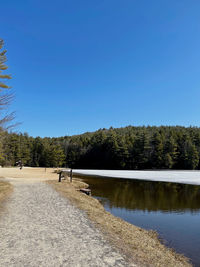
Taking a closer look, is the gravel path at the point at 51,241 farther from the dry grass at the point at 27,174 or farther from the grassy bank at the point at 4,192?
the dry grass at the point at 27,174

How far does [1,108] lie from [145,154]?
7505 centimetres

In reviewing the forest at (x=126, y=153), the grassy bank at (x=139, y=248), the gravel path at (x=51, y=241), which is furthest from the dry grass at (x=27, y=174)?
the forest at (x=126, y=153)

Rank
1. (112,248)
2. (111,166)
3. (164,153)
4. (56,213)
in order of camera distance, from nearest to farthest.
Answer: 1. (112,248)
2. (56,213)
3. (164,153)
4. (111,166)

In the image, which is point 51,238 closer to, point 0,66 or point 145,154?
point 0,66

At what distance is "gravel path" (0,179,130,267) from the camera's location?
5500 mm

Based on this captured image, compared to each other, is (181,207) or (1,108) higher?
(1,108)

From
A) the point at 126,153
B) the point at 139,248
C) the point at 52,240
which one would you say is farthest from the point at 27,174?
the point at 126,153

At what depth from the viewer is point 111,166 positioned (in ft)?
295

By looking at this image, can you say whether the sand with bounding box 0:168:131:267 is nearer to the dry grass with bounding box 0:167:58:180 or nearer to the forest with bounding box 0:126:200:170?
the dry grass with bounding box 0:167:58:180

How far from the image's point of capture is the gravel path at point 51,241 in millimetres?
5500

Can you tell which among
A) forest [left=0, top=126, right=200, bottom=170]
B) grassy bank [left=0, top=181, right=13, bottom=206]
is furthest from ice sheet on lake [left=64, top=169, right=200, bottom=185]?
grassy bank [left=0, top=181, right=13, bottom=206]

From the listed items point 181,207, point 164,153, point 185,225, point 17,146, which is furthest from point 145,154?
point 185,225

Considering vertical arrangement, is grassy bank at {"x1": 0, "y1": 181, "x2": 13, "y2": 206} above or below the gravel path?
below

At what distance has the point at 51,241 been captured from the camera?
270 inches
